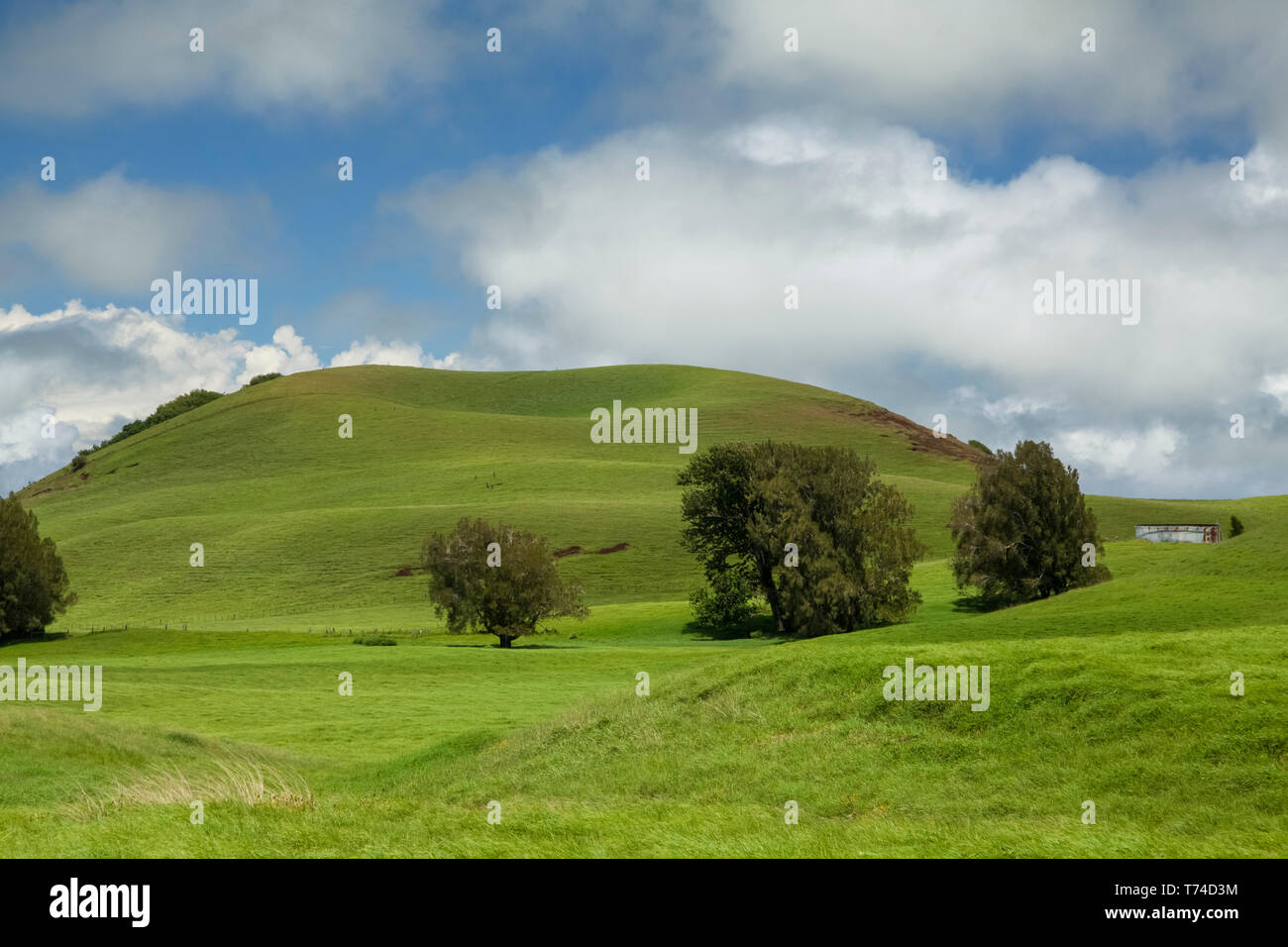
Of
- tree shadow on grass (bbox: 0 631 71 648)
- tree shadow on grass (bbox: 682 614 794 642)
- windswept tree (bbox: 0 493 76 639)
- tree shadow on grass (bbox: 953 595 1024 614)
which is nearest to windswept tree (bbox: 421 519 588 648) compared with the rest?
tree shadow on grass (bbox: 682 614 794 642)

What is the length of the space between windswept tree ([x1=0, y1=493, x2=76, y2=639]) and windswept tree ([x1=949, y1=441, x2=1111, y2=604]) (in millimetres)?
73354

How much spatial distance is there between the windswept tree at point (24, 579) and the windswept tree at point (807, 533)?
53.4m

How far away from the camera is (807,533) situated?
7969cm

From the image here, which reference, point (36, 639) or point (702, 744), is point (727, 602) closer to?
point (36, 639)

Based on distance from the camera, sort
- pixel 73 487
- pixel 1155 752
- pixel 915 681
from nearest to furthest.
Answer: pixel 1155 752 → pixel 915 681 → pixel 73 487

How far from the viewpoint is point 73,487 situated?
603 feet

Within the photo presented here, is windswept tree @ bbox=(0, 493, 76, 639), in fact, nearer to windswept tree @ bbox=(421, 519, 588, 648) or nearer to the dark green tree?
windswept tree @ bbox=(421, 519, 588, 648)

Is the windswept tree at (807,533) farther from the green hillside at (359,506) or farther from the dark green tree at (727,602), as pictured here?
the green hillside at (359,506)

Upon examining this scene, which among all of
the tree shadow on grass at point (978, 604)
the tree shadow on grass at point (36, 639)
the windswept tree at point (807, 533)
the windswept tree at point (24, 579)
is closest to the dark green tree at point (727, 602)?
the windswept tree at point (807, 533)

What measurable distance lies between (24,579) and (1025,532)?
7874 centimetres

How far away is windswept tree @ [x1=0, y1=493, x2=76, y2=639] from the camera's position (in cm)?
8425
